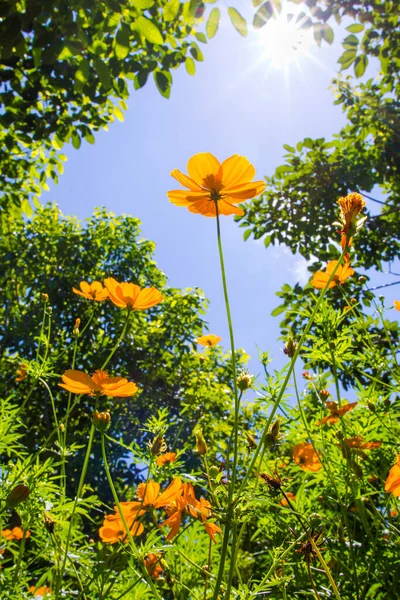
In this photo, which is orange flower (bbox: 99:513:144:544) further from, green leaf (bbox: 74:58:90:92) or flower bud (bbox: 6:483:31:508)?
green leaf (bbox: 74:58:90:92)

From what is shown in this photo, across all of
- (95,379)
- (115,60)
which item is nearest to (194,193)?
(95,379)

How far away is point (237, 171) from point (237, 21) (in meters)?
1.23

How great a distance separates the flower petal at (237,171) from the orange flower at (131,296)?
0.29 meters

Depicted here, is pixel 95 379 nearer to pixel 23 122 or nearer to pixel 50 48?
pixel 50 48

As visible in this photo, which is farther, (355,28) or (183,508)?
(355,28)

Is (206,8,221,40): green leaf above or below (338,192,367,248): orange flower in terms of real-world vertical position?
above

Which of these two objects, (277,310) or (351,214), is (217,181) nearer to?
(351,214)

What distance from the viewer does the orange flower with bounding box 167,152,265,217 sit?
676 mm

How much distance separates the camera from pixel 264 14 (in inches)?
62.4

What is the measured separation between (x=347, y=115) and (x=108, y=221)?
3.49m

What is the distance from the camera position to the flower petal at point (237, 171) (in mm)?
686

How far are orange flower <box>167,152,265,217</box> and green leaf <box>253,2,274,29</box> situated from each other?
1216 millimetres

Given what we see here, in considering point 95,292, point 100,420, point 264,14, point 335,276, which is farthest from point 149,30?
point 100,420

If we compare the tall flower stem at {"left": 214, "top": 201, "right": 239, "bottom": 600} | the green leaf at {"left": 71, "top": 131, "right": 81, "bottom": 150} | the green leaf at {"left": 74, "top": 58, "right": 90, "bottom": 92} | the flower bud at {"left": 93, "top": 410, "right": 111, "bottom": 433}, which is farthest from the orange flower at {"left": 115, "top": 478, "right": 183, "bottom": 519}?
the green leaf at {"left": 71, "top": 131, "right": 81, "bottom": 150}
